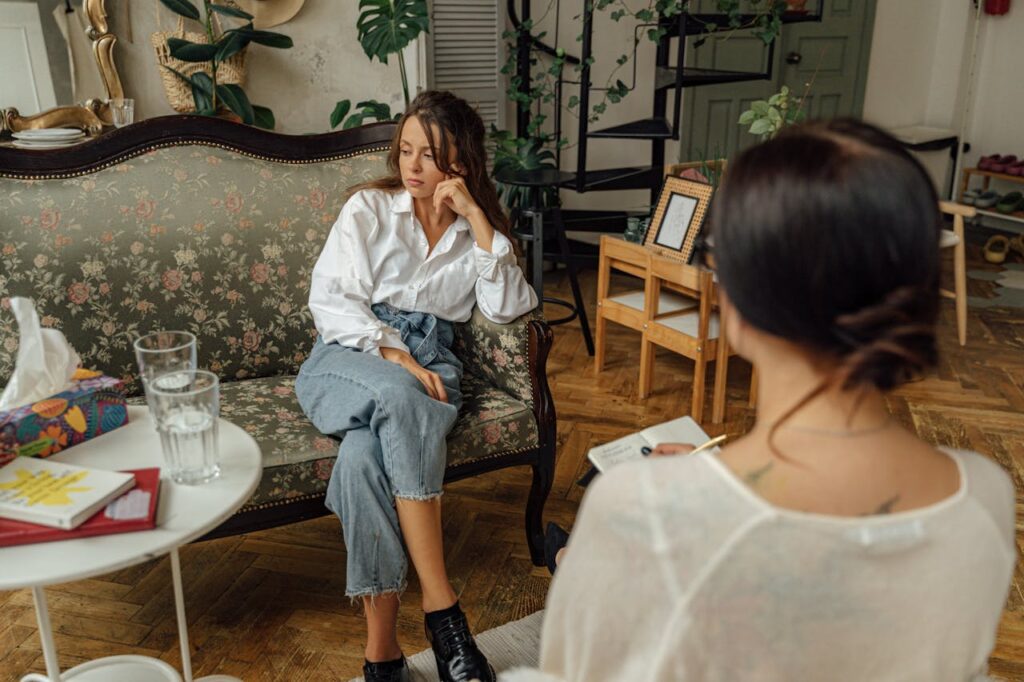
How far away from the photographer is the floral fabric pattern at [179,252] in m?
2.04

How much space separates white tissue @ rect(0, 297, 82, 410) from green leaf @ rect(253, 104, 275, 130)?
6.09 ft

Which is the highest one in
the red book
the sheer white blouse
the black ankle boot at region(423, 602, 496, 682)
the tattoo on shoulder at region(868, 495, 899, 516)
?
the tattoo on shoulder at region(868, 495, 899, 516)

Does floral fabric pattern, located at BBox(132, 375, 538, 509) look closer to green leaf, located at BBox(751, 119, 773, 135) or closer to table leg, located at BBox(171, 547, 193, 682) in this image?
table leg, located at BBox(171, 547, 193, 682)

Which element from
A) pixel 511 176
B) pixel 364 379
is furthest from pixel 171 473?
pixel 511 176

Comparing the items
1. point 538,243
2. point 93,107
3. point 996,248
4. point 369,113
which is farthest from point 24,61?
point 996,248

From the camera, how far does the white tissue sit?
1416 millimetres

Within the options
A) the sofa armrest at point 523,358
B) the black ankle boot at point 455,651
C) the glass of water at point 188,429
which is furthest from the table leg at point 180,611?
the sofa armrest at point 523,358

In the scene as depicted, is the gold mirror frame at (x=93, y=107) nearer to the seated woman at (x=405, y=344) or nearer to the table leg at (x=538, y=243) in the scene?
the seated woman at (x=405, y=344)

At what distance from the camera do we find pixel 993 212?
16.5 feet

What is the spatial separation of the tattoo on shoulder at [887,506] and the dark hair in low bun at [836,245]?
95 mm

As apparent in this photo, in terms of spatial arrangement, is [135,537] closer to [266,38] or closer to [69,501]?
[69,501]

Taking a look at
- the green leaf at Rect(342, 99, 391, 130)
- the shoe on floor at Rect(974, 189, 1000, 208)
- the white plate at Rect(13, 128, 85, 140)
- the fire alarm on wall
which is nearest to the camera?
the white plate at Rect(13, 128, 85, 140)

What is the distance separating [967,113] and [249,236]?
5.20 metres

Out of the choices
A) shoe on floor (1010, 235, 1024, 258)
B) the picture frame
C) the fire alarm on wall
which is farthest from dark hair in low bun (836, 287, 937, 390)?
Answer: the fire alarm on wall
